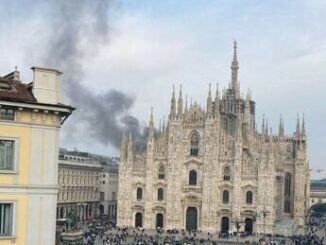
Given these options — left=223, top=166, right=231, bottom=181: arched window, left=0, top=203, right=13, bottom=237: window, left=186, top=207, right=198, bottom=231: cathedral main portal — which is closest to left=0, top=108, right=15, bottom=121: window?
left=0, top=203, right=13, bottom=237: window

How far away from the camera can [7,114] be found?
612 inches

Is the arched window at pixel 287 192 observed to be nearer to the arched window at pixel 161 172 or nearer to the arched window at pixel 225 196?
the arched window at pixel 225 196

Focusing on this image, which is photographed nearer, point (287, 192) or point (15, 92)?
point (15, 92)

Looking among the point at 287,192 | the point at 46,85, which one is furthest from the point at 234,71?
the point at 46,85

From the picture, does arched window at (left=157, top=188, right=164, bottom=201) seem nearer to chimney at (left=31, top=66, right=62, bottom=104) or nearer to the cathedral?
the cathedral

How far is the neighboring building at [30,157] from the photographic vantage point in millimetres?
15406

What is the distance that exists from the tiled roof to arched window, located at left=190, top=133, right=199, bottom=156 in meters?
63.3

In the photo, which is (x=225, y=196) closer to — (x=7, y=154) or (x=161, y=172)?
(x=161, y=172)

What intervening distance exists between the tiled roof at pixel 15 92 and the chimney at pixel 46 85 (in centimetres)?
21

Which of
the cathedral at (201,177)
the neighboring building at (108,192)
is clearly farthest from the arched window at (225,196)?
the neighboring building at (108,192)

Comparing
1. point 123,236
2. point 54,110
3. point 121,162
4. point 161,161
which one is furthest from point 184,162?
point 54,110

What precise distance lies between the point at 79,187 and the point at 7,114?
84185 mm

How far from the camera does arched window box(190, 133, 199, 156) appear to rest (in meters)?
79.4

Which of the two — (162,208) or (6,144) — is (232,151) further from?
(6,144)
